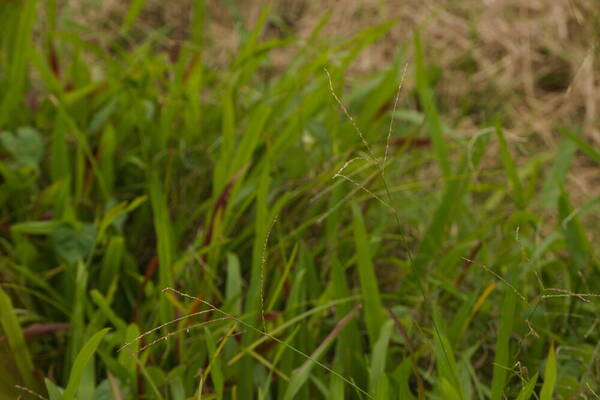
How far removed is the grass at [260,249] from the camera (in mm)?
1099

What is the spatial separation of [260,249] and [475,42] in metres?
1.36

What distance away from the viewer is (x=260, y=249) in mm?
1183

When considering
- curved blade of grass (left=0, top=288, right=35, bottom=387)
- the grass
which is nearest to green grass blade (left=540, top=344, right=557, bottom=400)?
the grass

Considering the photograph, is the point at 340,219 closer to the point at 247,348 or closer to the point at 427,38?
the point at 247,348

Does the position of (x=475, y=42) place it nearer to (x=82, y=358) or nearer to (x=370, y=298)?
(x=370, y=298)

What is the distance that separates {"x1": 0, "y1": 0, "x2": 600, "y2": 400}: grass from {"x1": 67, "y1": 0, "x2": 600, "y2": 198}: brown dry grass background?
1.48ft

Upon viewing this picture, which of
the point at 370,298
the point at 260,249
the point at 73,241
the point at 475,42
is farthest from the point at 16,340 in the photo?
the point at 475,42

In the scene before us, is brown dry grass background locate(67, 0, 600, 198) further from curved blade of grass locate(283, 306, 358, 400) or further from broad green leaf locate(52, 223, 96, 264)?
curved blade of grass locate(283, 306, 358, 400)

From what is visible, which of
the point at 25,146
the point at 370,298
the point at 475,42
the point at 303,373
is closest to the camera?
the point at 303,373

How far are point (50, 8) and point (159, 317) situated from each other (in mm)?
788

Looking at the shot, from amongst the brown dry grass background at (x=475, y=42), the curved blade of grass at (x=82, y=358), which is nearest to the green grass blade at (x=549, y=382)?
the curved blade of grass at (x=82, y=358)

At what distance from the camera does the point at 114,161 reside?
151 cm

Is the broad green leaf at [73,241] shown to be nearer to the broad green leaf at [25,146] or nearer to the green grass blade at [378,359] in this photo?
the broad green leaf at [25,146]

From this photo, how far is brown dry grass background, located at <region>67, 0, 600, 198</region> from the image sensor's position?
2.12 metres
